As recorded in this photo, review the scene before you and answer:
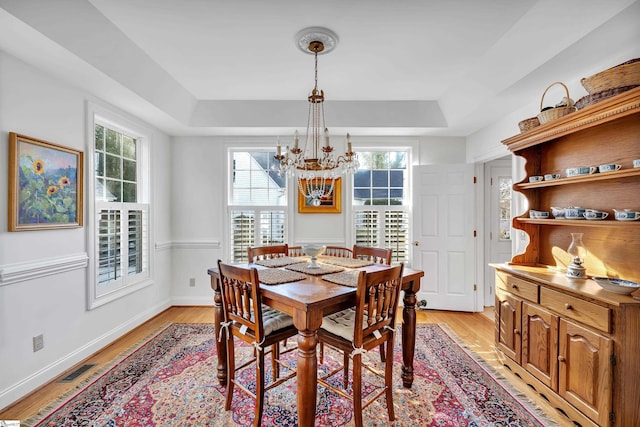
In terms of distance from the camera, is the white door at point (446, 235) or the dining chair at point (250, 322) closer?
the dining chair at point (250, 322)

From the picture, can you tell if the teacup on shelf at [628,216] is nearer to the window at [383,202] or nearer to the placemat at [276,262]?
the placemat at [276,262]

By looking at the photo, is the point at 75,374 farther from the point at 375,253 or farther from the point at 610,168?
the point at 610,168

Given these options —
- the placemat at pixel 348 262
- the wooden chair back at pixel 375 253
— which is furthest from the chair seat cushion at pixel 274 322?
the wooden chair back at pixel 375 253

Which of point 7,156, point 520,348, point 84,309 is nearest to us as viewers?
point 7,156

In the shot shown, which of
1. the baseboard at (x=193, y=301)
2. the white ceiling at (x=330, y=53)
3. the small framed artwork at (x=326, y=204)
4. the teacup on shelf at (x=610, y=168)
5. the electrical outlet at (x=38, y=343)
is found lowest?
the baseboard at (x=193, y=301)

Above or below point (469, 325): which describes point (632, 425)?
above

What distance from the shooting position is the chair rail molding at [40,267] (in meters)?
1.91

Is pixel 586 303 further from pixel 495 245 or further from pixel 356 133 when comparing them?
pixel 356 133

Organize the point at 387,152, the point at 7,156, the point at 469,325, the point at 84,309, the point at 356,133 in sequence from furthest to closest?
the point at 387,152 → the point at 356,133 → the point at 469,325 → the point at 84,309 → the point at 7,156

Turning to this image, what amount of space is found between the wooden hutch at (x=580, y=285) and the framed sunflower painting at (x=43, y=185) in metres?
3.61

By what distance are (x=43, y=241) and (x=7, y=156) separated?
65 centimetres

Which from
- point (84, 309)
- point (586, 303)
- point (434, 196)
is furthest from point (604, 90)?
point (84, 309)

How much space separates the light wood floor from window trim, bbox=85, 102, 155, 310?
447 mm

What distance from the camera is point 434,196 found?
374cm
